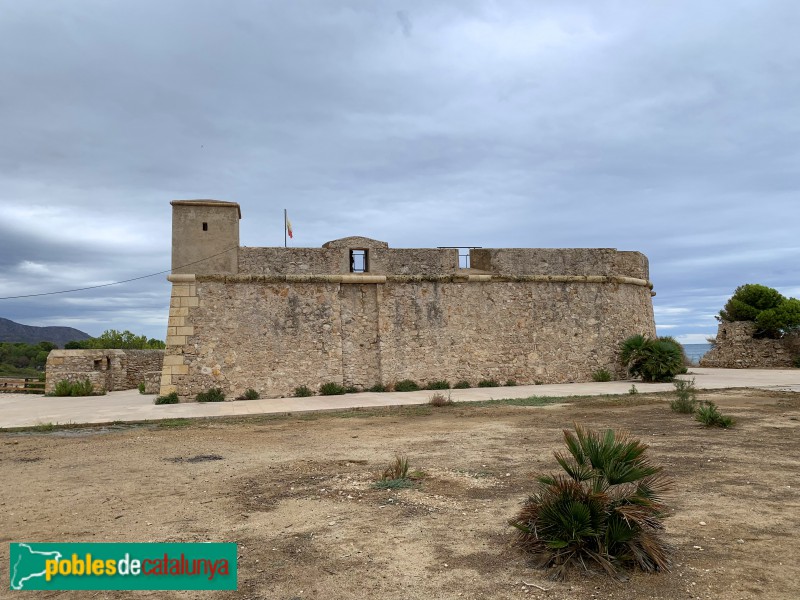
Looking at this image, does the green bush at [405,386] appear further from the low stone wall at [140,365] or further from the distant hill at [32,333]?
the distant hill at [32,333]

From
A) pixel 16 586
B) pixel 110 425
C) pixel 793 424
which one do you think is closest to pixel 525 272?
pixel 793 424

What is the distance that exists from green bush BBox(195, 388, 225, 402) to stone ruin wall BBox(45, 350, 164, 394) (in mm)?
4189

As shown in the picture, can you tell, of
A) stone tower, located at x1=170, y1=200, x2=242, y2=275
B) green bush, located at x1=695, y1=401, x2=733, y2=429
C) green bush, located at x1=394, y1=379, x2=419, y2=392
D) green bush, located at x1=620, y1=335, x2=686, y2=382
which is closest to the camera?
green bush, located at x1=695, y1=401, x2=733, y2=429

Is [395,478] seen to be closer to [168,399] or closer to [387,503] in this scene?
[387,503]

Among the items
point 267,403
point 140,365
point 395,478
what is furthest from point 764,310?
point 140,365

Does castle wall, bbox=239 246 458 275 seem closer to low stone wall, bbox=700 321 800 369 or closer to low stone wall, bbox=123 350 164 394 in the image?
low stone wall, bbox=123 350 164 394

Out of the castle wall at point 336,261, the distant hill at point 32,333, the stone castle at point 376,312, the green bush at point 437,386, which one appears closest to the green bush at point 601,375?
the stone castle at point 376,312

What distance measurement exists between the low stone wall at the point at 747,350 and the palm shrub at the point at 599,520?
23.9m

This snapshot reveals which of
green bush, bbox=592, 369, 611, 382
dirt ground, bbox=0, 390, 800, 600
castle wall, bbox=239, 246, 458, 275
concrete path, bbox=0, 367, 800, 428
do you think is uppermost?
castle wall, bbox=239, 246, 458, 275

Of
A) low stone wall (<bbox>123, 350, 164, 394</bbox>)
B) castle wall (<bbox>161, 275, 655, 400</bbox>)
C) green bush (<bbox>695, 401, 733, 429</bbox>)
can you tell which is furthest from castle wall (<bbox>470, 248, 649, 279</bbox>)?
low stone wall (<bbox>123, 350, 164, 394</bbox>)

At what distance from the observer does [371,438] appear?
796 centimetres

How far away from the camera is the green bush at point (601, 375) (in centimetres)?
1698

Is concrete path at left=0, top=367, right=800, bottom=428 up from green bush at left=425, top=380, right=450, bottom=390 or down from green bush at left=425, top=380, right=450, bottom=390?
down

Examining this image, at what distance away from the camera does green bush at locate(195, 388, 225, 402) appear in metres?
14.1
